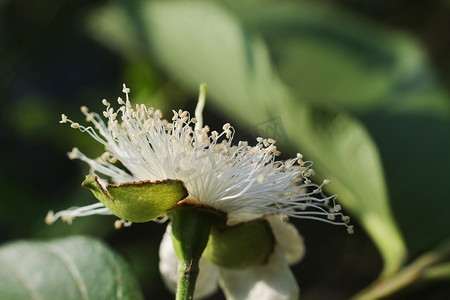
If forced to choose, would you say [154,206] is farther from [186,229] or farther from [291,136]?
[291,136]

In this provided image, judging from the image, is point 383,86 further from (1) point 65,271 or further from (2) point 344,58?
(1) point 65,271

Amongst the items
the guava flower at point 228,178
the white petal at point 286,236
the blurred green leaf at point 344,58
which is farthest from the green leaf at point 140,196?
the blurred green leaf at point 344,58

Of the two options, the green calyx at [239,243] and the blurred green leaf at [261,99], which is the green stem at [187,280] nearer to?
the green calyx at [239,243]

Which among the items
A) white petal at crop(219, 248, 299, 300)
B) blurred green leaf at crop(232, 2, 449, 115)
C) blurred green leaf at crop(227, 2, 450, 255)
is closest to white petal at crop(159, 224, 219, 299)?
white petal at crop(219, 248, 299, 300)

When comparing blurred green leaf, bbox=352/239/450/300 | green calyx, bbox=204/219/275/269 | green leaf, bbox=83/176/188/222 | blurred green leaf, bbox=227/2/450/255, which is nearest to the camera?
green leaf, bbox=83/176/188/222

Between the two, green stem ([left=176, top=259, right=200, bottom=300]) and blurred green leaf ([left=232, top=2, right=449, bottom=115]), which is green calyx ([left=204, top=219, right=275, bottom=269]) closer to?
green stem ([left=176, top=259, right=200, bottom=300])

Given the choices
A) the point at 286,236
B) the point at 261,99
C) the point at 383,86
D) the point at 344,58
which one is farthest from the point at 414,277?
the point at 344,58
